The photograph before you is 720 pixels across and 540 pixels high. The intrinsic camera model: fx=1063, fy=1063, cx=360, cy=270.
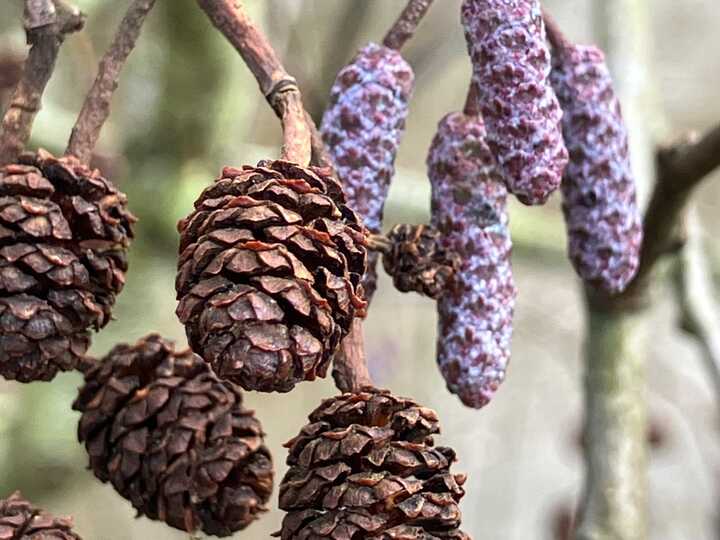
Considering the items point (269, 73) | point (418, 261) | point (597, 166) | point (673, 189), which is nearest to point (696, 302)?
point (673, 189)

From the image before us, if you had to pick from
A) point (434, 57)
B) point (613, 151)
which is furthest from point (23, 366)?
point (434, 57)

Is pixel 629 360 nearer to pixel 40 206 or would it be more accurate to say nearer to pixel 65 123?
pixel 40 206

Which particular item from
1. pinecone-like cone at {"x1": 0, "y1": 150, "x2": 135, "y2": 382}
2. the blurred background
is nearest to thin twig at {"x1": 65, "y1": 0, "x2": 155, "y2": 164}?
pinecone-like cone at {"x1": 0, "y1": 150, "x2": 135, "y2": 382}

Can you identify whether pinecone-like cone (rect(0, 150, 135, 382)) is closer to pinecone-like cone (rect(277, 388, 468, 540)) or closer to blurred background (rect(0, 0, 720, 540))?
pinecone-like cone (rect(277, 388, 468, 540))

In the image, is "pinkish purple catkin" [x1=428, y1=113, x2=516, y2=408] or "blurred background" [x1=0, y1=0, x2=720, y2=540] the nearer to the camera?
"pinkish purple catkin" [x1=428, y1=113, x2=516, y2=408]

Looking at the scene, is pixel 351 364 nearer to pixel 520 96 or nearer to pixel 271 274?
pixel 271 274

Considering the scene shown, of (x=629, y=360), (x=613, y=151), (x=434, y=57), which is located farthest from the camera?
(x=434, y=57)
